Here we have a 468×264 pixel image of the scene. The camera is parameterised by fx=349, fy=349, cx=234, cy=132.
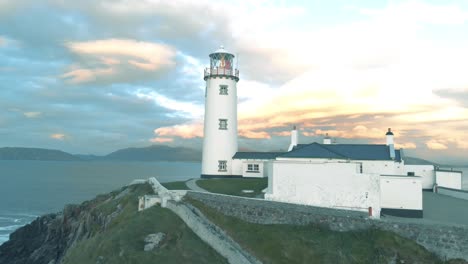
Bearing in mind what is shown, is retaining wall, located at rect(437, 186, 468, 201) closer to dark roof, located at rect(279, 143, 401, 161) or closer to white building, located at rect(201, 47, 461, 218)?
white building, located at rect(201, 47, 461, 218)

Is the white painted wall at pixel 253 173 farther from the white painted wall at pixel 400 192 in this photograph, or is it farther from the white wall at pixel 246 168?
the white painted wall at pixel 400 192

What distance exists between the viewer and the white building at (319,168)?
24.6 metres

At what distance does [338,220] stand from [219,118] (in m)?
22.2

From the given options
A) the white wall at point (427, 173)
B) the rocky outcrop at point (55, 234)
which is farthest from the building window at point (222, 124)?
the white wall at point (427, 173)

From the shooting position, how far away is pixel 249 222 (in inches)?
969

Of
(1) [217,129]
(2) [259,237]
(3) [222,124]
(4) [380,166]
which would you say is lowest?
(2) [259,237]

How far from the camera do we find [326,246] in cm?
2019

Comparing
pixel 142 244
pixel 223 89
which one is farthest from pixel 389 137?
pixel 142 244

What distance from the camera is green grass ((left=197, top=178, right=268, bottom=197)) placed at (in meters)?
31.2

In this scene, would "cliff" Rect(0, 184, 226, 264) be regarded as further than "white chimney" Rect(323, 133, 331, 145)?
No

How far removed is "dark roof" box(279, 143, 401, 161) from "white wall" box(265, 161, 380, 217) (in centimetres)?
411

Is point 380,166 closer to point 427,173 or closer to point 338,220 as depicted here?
point 427,173

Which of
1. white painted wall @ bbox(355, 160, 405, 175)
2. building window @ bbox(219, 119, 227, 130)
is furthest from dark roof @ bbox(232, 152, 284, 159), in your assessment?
white painted wall @ bbox(355, 160, 405, 175)

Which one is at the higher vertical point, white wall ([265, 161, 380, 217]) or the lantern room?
the lantern room
